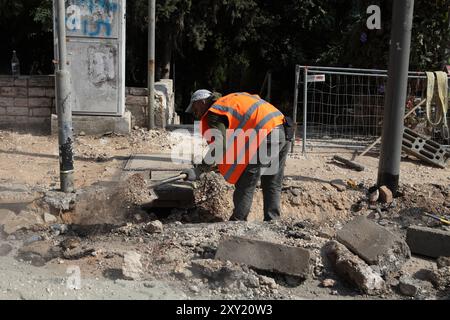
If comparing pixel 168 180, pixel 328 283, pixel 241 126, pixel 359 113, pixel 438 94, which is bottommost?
pixel 328 283

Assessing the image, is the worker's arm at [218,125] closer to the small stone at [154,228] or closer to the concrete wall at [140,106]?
the small stone at [154,228]

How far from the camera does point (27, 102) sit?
921 cm

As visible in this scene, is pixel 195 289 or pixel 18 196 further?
pixel 18 196

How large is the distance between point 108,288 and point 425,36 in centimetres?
861

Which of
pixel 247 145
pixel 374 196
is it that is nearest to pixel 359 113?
pixel 374 196

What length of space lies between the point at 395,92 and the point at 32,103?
5.80m

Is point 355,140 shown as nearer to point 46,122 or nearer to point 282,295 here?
point 46,122

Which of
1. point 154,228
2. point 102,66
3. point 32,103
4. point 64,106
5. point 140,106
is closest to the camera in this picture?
point 154,228

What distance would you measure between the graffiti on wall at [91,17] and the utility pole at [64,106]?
9.53ft

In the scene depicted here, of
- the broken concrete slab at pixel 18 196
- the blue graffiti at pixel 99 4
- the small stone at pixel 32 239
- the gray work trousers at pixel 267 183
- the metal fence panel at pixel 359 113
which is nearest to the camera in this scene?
the small stone at pixel 32 239

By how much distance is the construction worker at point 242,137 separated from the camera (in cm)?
524

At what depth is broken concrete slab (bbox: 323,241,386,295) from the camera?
4.16m

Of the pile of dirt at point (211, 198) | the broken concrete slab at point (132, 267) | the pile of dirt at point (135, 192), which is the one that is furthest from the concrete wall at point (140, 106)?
the broken concrete slab at point (132, 267)

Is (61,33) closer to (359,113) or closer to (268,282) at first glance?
(268,282)
